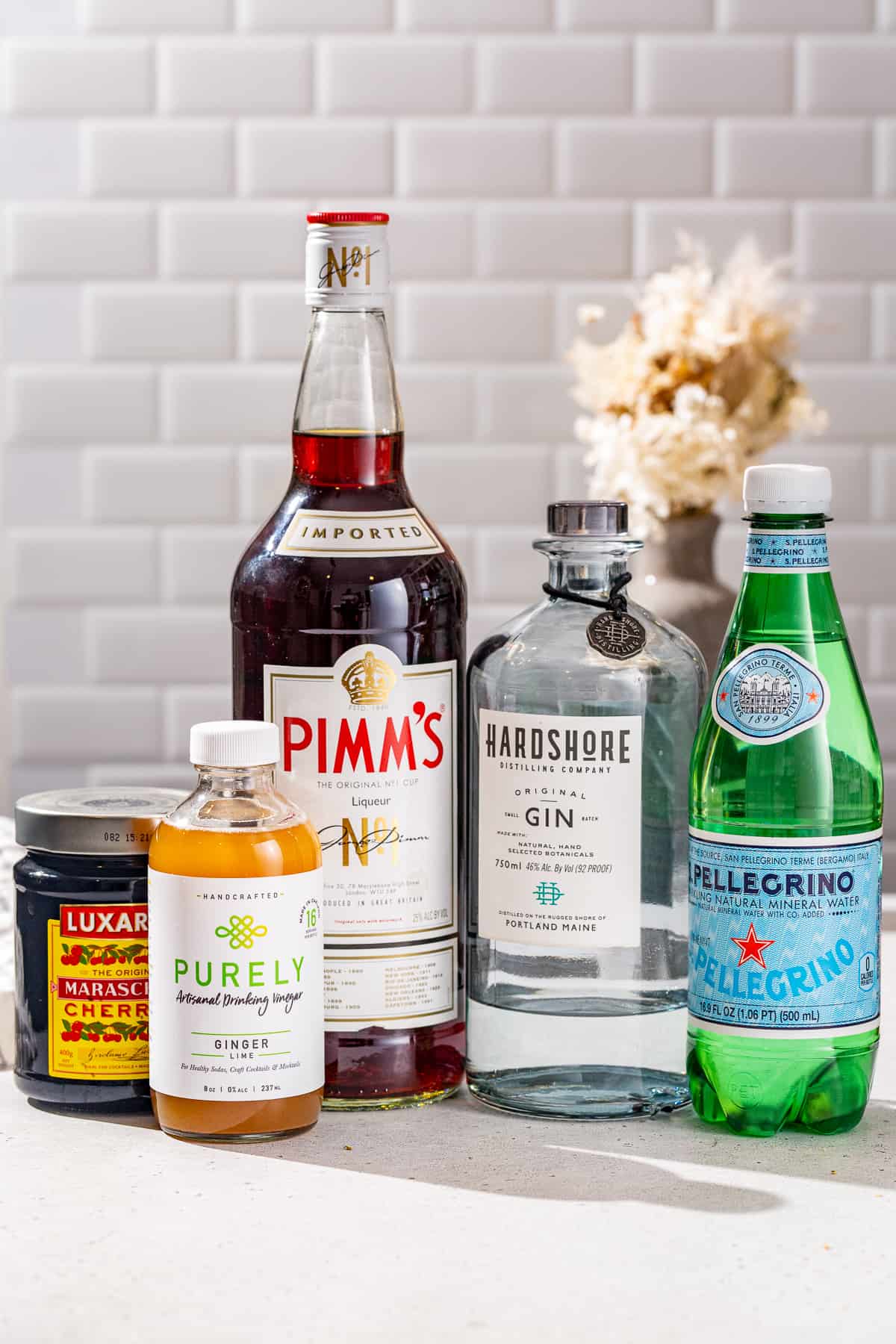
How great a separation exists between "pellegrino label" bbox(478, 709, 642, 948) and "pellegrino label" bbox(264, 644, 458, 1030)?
39 mm

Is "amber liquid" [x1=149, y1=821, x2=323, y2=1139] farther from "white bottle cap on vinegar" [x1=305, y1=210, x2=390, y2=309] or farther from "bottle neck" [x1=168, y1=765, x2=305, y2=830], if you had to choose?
"white bottle cap on vinegar" [x1=305, y1=210, x2=390, y2=309]

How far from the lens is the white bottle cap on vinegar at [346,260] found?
0.71m

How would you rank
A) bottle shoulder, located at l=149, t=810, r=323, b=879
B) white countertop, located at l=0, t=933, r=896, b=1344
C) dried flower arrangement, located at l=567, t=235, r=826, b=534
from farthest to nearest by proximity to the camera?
dried flower arrangement, located at l=567, t=235, r=826, b=534 → bottle shoulder, located at l=149, t=810, r=323, b=879 → white countertop, located at l=0, t=933, r=896, b=1344

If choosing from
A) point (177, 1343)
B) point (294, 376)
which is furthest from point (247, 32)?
point (177, 1343)

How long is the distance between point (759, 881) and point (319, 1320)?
0.25 meters

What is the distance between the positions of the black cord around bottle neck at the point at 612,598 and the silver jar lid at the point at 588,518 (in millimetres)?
24

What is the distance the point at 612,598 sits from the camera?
0.72 meters

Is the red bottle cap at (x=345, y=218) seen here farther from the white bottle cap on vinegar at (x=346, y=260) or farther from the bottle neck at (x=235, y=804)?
the bottle neck at (x=235, y=804)

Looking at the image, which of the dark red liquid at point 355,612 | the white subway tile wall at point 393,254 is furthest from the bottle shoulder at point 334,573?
the white subway tile wall at point 393,254

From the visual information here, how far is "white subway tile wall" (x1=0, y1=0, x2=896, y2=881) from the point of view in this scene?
72.2 inches

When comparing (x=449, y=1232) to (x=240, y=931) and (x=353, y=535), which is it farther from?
(x=353, y=535)

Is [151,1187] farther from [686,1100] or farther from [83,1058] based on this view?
[686,1100]

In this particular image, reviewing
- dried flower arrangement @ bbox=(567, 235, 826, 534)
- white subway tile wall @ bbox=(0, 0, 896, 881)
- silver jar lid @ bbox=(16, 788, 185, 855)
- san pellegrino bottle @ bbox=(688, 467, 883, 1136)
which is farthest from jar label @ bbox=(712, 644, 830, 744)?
white subway tile wall @ bbox=(0, 0, 896, 881)

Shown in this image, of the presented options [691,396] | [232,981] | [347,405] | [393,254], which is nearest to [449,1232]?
[232,981]
